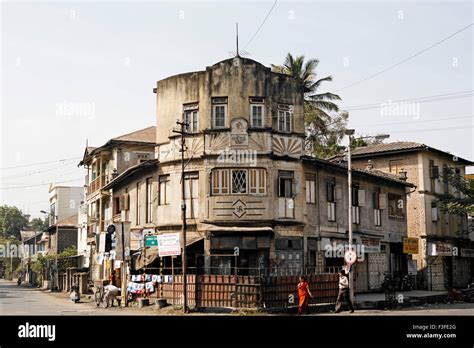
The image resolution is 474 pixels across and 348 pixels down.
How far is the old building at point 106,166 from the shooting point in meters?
43.2

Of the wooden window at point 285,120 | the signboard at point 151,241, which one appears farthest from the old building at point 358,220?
the signboard at point 151,241

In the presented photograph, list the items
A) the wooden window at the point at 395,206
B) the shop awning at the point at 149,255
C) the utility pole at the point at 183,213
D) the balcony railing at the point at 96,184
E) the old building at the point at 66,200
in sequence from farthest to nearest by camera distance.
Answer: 1. the old building at the point at 66,200
2. the balcony railing at the point at 96,184
3. the wooden window at the point at 395,206
4. the shop awning at the point at 149,255
5. the utility pole at the point at 183,213

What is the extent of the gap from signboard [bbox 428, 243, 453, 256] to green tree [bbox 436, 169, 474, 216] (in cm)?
262

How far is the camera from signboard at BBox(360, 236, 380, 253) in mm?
35831

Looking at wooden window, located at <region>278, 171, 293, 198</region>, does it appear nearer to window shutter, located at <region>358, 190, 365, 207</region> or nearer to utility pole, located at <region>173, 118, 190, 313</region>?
utility pole, located at <region>173, 118, 190, 313</region>

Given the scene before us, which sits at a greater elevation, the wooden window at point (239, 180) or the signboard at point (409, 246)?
the wooden window at point (239, 180)

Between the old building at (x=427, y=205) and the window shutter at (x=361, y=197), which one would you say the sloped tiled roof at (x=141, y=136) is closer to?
the old building at (x=427, y=205)

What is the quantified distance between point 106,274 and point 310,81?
21246mm

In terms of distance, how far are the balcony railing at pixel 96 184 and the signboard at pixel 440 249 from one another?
946 inches

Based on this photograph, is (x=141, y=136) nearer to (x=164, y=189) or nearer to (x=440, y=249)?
(x=164, y=189)
